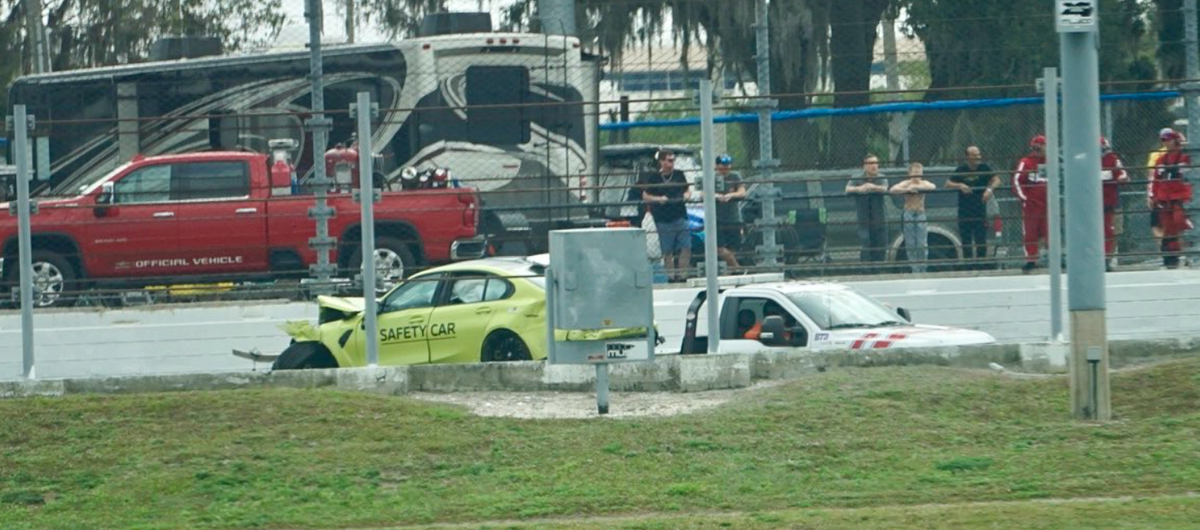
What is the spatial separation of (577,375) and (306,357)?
2910 mm

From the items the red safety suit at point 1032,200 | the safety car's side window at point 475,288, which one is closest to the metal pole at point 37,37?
the safety car's side window at point 475,288

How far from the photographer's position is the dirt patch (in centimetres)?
1191

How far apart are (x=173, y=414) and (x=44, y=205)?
19.5 feet

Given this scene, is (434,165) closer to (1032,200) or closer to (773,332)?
(773,332)

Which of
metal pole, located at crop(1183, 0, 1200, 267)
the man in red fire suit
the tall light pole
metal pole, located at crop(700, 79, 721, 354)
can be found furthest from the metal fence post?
metal pole, located at crop(1183, 0, 1200, 267)

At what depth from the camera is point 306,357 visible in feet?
49.2

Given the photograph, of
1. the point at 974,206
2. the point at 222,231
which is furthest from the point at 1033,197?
the point at 222,231

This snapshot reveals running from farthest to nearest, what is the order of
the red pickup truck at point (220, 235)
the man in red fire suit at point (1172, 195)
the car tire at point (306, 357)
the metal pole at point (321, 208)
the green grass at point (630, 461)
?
the red pickup truck at point (220, 235) → the man in red fire suit at point (1172, 195) → the car tire at point (306, 357) → the metal pole at point (321, 208) → the green grass at point (630, 461)

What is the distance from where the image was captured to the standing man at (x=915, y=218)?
1576 centimetres

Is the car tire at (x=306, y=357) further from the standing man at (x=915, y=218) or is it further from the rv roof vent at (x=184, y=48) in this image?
the rv roof vent at (x=184, y=48)

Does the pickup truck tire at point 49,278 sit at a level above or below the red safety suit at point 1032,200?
below

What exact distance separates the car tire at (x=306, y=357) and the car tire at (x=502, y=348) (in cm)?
125

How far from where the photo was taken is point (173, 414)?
11.1 metres

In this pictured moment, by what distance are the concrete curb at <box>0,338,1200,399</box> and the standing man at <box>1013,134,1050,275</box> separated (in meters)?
2.44
